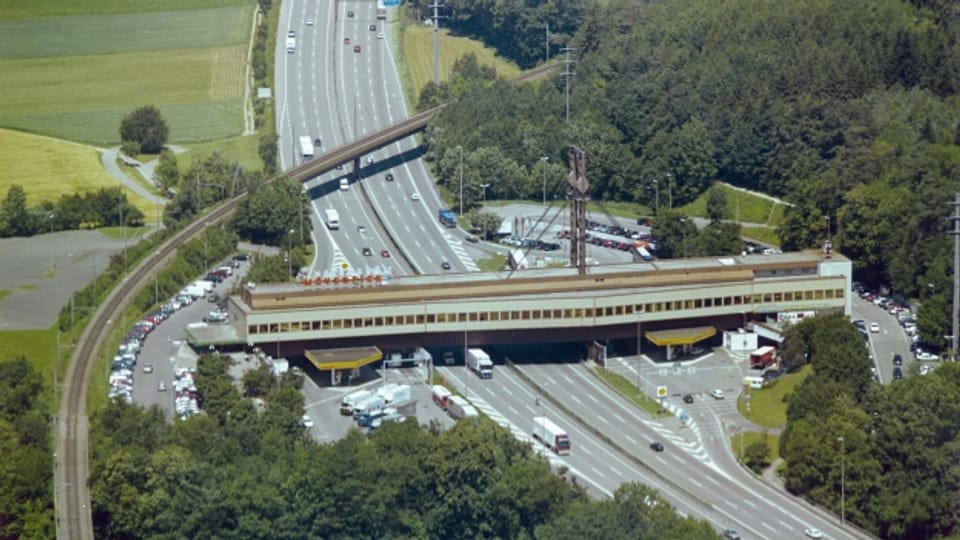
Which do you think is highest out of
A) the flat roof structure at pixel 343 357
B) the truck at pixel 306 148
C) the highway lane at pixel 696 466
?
the truck at pixel 306 148

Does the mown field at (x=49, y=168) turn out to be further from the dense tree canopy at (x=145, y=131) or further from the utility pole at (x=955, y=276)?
the utility pole at (x=955, y=276)

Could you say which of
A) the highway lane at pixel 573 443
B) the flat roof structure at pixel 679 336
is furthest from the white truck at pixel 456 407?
the flat roof structure at pixel 679 336

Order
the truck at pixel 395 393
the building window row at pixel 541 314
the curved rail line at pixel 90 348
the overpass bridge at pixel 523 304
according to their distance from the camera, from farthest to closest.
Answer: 1. the overpass bridge at pixel 523 304
2. the building window row at pixel 541 314
3. the truck at pixel 395 393
4. the curved rail line at pixel 90 348

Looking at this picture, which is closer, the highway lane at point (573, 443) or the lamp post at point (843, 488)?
the lamp post at point (843, 488)

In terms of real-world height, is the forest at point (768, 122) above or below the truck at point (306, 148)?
above

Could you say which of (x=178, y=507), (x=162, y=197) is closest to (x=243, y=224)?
(x=162, y=197)

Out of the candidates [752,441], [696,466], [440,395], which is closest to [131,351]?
[440,395]

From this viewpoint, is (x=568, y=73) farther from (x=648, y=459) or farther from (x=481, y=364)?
(x=648, y=459)

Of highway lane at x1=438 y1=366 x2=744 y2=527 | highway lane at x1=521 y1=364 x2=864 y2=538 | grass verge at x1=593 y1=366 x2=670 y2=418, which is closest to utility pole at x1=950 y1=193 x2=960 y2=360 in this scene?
highway lane at x1=521 y1=364 x2=864 y2=538

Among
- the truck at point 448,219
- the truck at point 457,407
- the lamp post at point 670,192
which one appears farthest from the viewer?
the lamp post at point 670,192
